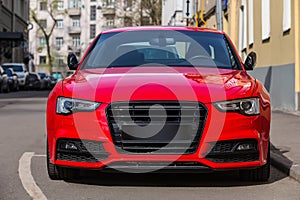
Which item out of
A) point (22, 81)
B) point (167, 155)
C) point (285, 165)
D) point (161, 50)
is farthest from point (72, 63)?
point (22, 81)

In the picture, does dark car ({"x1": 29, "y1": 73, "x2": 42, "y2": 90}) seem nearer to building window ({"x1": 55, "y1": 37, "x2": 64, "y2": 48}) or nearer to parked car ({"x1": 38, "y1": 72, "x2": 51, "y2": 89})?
parked car ({"x1": 38, "y1": 72, "x2": 51, "y2": 89})

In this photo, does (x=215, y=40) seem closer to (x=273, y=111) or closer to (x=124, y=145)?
(x=124, y=145)

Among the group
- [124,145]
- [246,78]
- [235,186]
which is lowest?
[235,186]

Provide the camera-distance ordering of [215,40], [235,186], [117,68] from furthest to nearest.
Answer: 1. [215,40]
2. [117,68]
3. [235,186]

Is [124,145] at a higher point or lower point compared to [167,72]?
lower

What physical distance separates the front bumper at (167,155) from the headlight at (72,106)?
0.05 meters

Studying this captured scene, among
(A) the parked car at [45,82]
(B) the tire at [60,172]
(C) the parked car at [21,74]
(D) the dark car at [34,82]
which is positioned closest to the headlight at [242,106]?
(B) the tire at [60,172]

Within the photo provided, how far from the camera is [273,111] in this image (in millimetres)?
17594

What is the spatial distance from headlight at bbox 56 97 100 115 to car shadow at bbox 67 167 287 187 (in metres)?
0.86

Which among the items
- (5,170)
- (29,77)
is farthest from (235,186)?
(29,77)

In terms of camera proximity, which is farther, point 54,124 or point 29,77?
point 29,77

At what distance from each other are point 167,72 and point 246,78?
0.78m

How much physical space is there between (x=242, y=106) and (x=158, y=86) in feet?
2.58

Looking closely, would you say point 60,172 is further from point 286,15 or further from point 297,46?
point 286,15
